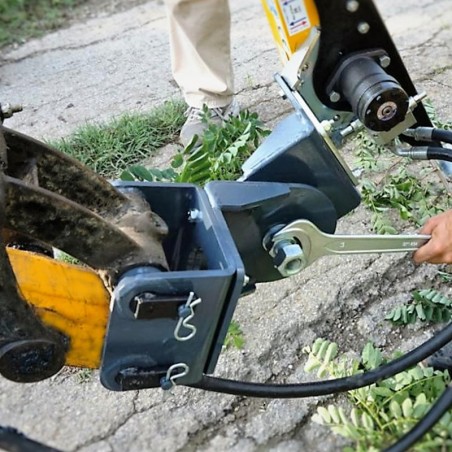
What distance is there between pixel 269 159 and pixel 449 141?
0.44 m

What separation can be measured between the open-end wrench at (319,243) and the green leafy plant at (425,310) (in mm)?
336

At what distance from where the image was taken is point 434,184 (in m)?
2.23

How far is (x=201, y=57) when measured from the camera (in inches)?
99.3

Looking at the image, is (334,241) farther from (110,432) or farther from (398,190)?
(398,190)

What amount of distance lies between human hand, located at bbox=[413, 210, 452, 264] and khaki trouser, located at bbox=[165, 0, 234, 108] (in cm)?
121

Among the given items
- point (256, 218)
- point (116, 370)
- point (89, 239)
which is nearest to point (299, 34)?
point (256, 218)

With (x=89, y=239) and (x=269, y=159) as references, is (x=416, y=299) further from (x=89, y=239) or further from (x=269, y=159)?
(x=89, y=239)

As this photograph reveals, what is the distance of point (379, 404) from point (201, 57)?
143cm

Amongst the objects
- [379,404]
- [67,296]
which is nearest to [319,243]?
[379,404]

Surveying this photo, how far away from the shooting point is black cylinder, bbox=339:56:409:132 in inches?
53.9

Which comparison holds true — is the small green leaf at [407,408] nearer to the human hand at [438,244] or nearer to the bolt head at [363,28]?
Result: the human hand at [438,244]

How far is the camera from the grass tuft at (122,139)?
2.46m

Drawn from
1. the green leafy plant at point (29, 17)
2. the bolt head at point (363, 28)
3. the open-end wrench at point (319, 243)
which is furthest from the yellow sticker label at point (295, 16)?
the green leafy plant at point (29, 17)

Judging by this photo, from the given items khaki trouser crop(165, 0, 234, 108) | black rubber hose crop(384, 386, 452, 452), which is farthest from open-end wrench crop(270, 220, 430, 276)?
khaki trouser crop(165, 0, 234, 108)
